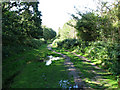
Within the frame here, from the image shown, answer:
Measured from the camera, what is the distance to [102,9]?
819cm

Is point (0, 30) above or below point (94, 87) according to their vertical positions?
above

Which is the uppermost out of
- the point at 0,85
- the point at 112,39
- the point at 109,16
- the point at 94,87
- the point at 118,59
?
the point at 109,16

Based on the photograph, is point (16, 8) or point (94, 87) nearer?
point (94, 87)

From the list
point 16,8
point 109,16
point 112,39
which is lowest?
A: point 112,39

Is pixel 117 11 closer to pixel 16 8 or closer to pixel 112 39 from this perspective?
pixel 112 39

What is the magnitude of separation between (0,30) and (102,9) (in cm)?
860

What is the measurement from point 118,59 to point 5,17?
30.7ft

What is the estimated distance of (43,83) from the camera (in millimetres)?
4527

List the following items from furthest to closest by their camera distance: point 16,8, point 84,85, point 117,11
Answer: point 16,8 → point 117,11 → point 84,85

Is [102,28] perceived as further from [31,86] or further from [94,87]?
[31,86]

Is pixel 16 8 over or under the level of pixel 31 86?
over

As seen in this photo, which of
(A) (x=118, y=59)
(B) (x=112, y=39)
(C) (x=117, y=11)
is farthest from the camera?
(B) (x=112, y=39)

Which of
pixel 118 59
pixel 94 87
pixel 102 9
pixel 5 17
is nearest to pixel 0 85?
pixel 94 87

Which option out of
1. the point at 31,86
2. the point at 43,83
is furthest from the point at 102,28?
the point at 31,86
